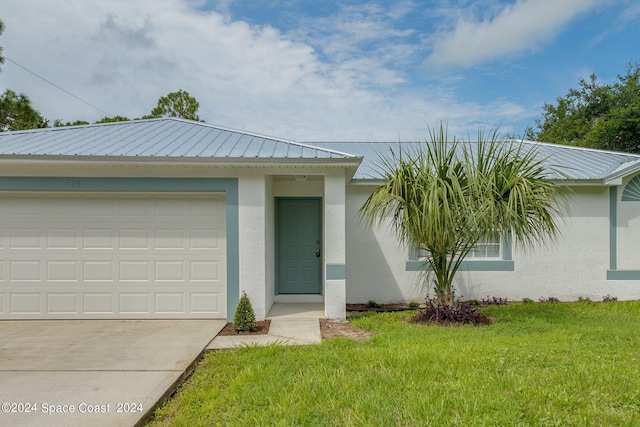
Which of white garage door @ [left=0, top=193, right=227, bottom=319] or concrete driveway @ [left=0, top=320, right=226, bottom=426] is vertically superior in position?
white garage door @ [left=0, top=193, right=227, bottom=319]

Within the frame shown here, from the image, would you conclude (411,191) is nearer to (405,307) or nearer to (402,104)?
(405,307)

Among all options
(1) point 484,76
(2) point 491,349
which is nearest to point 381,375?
(2) point 491,349

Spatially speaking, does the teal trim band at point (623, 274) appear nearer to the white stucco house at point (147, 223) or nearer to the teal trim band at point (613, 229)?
Answer: the teal trim band at point (613, 229)

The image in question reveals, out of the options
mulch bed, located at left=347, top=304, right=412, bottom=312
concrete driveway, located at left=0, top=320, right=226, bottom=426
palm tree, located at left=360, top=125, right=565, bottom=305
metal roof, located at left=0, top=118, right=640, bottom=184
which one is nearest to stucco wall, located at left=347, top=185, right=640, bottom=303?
mulch bed, located at left=347, top=304, right=412, bottom=312

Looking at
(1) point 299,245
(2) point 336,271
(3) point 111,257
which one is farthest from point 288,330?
(3) point 111,257

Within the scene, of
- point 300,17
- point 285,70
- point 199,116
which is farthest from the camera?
point 199,116

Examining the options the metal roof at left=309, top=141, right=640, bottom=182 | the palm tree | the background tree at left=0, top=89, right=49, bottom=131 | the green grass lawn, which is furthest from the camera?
the background tree at left=0, top=89, right=49, bottom=131

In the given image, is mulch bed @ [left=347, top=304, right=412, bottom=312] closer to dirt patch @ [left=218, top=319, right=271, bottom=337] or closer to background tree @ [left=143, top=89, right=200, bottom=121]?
dirt patch @ [left=218, top=319, right=271, bottom=337]

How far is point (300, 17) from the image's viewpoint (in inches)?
408

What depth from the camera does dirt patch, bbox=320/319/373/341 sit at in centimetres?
575

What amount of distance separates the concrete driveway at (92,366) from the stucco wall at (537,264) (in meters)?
3.64

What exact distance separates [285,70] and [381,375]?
35.5 ft

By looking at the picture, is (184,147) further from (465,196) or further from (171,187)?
(465,196)

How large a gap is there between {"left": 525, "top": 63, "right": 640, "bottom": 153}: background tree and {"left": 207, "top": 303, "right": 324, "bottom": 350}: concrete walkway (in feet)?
67.7
